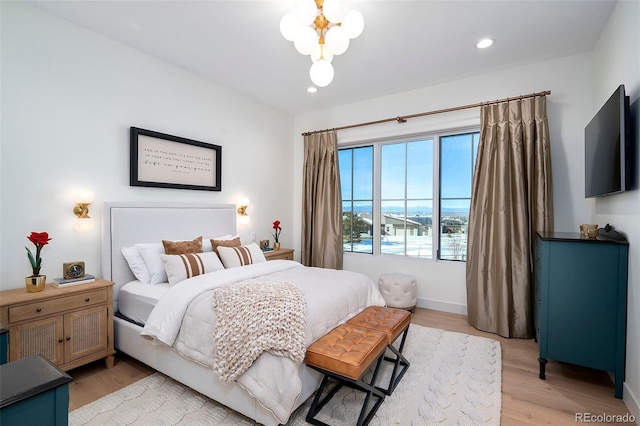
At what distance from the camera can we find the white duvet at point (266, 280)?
165 cm

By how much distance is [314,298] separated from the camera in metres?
2.17

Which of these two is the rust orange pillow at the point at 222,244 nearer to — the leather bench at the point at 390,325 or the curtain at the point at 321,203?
the curtain at the point at 321,203

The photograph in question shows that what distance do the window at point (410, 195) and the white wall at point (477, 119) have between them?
8.1 inches

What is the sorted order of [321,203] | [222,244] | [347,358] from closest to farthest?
[347,358]
[222,244]
[321,203]

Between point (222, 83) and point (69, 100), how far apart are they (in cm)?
167

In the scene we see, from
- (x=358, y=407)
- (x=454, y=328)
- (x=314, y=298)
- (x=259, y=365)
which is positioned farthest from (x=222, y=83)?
(x=454, y=328)

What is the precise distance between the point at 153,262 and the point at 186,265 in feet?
1.23

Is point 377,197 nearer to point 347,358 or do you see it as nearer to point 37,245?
point 347,358

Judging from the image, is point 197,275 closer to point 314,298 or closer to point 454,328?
point 314,298

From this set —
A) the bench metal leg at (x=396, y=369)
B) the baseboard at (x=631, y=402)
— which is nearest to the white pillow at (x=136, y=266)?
the bench metal leg at (x=396, y=369)

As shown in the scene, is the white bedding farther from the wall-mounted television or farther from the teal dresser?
the wall-mounted television

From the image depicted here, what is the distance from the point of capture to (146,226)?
3020 millimetres

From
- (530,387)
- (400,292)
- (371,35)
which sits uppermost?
(371,35)

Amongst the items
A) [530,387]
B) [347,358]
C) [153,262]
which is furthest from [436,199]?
[153,262]
